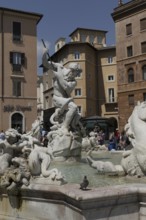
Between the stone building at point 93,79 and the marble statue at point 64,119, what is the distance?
40.8 m

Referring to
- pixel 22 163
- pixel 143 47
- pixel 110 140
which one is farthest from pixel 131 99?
pixel 22 163

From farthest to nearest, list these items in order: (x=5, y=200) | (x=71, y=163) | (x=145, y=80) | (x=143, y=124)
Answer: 1. (x=145, y=80)
2. (x=71, y=163)
3. (x=143, y=124)
4. (x=5, y=200)

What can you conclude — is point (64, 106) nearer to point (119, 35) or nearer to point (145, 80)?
point (145, 80)

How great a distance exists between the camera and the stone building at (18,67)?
34.9 m

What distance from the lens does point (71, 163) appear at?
7012 millimetres

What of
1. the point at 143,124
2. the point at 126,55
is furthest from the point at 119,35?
the point at 143,124

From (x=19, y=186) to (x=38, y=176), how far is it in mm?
341

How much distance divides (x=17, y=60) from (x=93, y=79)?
18.1m

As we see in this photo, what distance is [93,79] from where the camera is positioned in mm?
51719

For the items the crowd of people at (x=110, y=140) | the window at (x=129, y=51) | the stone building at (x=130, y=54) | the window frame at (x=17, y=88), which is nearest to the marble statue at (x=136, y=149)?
the crowd of people at (x=110, y=140)

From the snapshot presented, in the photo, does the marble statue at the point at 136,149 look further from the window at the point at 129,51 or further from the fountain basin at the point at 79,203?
the window at the point at 129,51

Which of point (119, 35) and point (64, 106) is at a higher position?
point (119, 35)

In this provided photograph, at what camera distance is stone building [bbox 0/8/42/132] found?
3491 cm

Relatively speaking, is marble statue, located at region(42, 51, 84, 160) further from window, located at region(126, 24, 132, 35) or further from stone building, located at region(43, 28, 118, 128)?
stone building, located at region(43, 28, 118, 128)
